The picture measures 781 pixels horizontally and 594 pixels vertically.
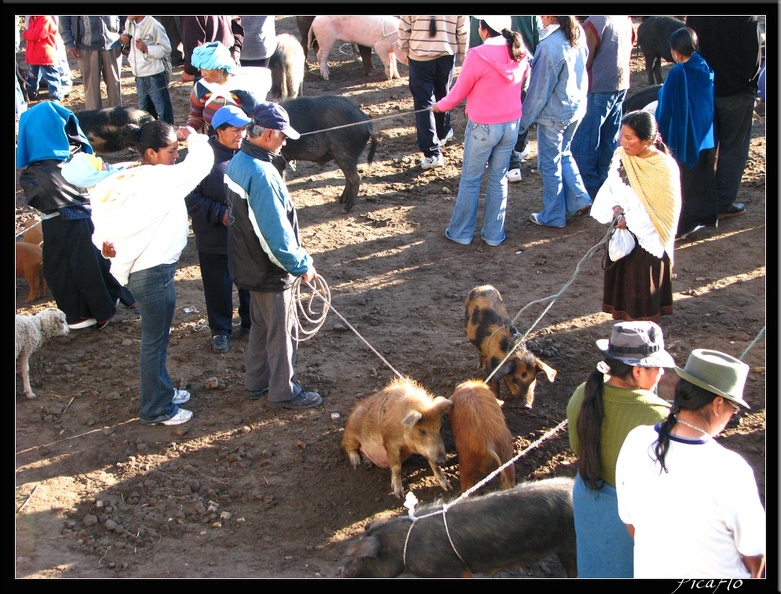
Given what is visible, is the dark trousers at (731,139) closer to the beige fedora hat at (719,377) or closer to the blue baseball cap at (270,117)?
the blue baseball cap at (270,117)

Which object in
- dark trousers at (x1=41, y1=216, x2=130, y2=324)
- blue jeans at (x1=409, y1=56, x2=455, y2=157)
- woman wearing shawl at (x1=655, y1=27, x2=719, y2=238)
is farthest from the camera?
blue jeans at (x1=409, y1=56, x2=455, y2=157)

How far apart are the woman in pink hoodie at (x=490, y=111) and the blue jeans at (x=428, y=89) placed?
162 centimetres

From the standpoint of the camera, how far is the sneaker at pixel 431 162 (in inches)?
419

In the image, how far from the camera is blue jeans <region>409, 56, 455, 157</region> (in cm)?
998

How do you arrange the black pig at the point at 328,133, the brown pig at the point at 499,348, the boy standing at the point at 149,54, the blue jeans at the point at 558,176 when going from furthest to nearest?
the boy standing at the point at 149,54
the black pig at the point at 328,133
the blue jeans at the point at 558,176
the brown pig at the point at 499,348

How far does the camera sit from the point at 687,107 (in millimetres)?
7719

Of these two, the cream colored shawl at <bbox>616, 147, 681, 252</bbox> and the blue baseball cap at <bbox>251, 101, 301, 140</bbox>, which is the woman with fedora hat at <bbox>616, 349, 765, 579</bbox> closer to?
the cream colored shawl at <bbox>616, 147, 681, 252</bbox>

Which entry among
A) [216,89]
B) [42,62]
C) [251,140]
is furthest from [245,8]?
[42,62]

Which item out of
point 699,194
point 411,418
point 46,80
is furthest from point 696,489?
point 46,80

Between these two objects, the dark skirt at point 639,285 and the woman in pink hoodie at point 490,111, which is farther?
the woman in pink hoodie at point 490,111

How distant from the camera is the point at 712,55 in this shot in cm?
836

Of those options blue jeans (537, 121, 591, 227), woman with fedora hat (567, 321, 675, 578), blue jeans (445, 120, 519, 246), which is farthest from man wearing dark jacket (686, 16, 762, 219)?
woman with fedora hat (567, 321, 675, 578)

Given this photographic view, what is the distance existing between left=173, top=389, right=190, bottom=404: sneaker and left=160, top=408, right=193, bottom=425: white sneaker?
0.19 m

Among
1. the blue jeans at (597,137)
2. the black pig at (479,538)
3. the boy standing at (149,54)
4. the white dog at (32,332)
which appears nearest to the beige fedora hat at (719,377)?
the black pig at (479,538)
